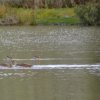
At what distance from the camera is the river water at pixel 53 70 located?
18953 mm

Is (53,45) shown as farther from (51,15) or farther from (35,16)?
(51,15)

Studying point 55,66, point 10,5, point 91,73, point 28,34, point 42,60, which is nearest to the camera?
point 91,73

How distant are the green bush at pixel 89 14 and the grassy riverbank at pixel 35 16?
1878mm

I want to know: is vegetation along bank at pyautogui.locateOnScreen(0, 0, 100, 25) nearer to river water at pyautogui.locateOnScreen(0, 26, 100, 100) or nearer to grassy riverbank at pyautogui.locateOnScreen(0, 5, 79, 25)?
grassy riverbank at pyautogui.locateOnScreen(0, 5, 79, 25)

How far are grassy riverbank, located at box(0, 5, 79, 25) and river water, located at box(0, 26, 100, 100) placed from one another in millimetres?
18482

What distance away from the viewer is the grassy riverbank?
61000 millimetres

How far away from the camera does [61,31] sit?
166 ft

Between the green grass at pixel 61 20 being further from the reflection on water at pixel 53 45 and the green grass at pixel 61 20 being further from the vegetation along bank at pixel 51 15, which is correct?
the reflection on water at pixel 53 45

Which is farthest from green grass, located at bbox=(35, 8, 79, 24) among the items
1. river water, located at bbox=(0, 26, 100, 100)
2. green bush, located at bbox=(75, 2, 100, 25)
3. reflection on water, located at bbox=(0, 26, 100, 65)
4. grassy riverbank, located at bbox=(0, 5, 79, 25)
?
river water, located at bbox=(0, 26, 100, 100)

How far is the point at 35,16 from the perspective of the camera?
6219 centimetres

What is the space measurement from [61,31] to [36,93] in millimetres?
31797

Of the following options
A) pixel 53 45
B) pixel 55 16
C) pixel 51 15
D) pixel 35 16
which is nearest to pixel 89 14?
pixel 55 16

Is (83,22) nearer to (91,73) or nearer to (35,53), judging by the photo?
(35,53)

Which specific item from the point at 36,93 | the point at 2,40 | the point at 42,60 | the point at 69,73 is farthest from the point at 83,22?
the point at 36,93
